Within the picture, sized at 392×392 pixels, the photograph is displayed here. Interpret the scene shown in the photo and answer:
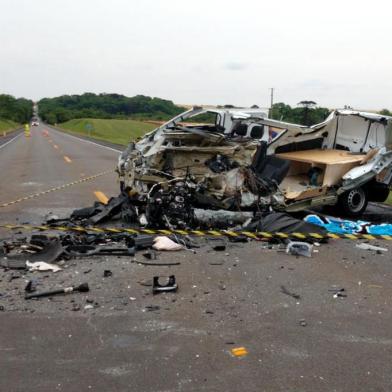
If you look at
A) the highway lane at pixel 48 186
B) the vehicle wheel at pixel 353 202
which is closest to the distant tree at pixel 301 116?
the vehicle wheel at pixel 353 202

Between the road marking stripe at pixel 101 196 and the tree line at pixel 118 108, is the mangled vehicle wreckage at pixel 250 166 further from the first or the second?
the tree line at pixel 118 108

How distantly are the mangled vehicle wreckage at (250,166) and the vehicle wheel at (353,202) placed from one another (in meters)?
0.02

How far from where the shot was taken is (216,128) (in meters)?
9.99

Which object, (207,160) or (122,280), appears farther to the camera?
(207,160)

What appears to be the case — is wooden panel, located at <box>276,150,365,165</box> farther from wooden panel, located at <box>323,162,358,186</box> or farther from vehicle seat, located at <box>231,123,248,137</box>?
vehicle seat, located at <box>231,123,248,137</box>

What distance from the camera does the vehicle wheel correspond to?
9.41m

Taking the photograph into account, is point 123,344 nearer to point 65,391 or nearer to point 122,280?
point 65,391

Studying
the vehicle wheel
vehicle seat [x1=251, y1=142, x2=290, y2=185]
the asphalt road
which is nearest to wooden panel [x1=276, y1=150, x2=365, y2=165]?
vehicle seat [x1=251, y1=142, x2=290, y2=185]

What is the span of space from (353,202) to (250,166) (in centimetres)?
223

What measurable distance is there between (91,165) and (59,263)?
14.2 m

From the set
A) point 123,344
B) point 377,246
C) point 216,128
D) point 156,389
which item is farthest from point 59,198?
point 156,389

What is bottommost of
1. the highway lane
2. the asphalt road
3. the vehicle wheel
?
the highway lane

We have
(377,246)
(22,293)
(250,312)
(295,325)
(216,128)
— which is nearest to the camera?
(295,325)

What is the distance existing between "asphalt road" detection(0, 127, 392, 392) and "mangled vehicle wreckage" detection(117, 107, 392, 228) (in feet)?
5.88
